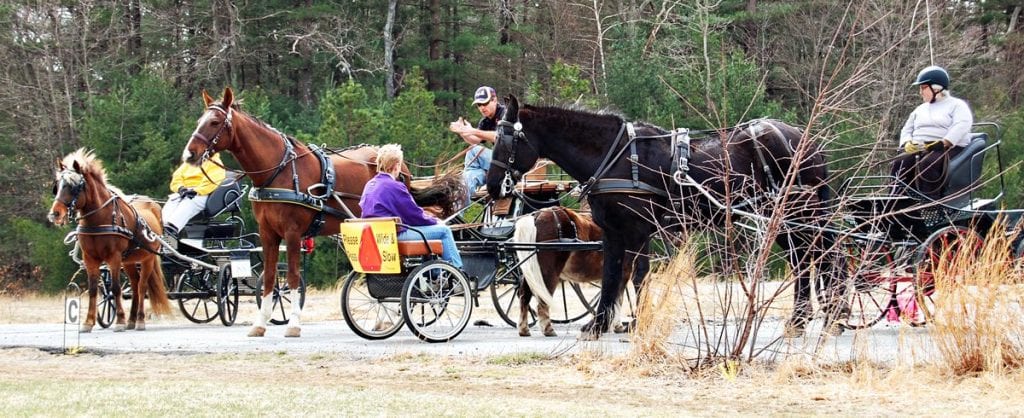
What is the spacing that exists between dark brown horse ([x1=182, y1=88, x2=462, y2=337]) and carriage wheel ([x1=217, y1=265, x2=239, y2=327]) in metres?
2.51

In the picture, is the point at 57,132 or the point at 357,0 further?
the point at 357,0

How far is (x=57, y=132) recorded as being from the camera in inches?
1350

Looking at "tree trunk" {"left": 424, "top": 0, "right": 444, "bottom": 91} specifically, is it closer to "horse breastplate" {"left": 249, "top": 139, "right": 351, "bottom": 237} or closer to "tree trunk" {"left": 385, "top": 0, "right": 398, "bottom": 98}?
"tree trunk" {"left": 385, "top": 0, "right": 398, "bottom": 98}

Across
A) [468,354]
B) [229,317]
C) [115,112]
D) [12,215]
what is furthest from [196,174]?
[12,215]

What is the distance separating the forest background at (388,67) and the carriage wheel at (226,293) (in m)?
11.2

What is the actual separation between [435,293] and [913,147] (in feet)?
14.8

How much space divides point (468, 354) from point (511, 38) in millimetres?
30080

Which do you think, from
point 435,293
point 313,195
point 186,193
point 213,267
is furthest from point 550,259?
point 186,193

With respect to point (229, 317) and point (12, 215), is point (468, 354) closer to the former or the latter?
point (229, 317)

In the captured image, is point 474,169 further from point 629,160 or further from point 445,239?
point 629,160

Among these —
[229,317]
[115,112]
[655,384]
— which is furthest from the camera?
[115,112]

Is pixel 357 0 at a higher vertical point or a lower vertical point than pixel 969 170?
higher

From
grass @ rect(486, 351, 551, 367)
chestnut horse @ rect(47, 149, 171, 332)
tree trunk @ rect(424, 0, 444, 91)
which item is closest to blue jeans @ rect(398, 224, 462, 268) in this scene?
grass @ rect(486, 351, 551, 367)

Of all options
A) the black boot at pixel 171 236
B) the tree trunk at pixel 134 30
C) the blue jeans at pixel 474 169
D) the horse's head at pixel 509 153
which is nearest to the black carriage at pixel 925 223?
the horse's head at pixel 509 153
